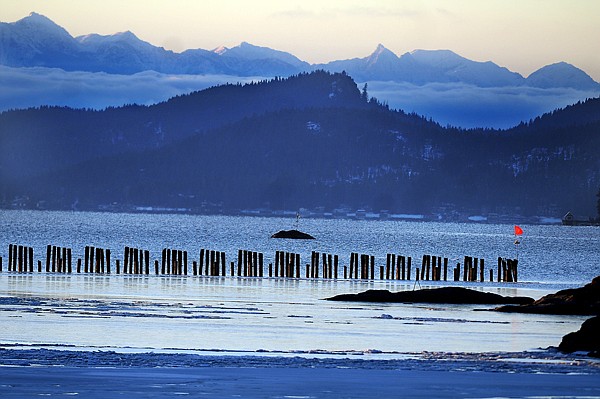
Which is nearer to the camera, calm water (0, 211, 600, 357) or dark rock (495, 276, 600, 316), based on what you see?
calm water (0, 211, 600, 357)

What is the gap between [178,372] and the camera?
2184 centimetres

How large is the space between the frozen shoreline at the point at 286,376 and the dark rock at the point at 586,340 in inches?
21.8

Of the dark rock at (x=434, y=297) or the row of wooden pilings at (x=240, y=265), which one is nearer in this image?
the dark rock at (x=434, y=297)

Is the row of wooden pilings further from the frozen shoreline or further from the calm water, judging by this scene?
the frozen shoreline

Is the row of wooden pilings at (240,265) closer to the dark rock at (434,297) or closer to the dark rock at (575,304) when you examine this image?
the dark rock at (434,297)

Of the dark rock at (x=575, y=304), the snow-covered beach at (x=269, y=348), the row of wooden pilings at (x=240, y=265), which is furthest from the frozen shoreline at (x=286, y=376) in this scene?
the row of wooden pilings at (x=240, y=265)

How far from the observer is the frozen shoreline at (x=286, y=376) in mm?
19828

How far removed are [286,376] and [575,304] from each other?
1929 centimetres

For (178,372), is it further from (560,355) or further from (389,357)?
(560,355)

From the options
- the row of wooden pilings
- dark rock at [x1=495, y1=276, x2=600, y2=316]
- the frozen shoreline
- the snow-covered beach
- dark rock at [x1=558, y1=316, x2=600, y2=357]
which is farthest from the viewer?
the row of wooden pilings

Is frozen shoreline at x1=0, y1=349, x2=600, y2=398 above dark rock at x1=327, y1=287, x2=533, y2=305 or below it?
above

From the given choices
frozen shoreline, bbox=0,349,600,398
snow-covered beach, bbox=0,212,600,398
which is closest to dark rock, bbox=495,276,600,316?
snow-covered beach, bbox=0,212,600,398

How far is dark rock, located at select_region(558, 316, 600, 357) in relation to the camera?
85.0ft

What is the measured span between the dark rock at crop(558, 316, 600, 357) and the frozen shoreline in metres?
0.55
